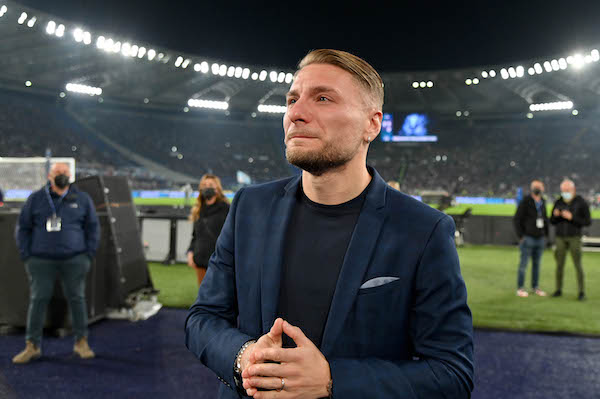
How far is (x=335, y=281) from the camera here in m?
1.36

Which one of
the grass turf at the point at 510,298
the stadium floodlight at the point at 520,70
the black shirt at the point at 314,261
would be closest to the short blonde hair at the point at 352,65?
the black shirt at the point at 314,261

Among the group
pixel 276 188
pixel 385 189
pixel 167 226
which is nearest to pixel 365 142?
pixel 385 189

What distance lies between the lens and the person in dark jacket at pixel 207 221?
18.3 feet

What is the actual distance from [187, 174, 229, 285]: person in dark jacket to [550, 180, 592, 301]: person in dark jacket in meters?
6.03

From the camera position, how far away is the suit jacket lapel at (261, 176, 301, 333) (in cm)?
136

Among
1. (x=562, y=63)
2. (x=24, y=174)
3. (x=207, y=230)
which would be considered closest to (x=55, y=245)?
(x=207, y=230)

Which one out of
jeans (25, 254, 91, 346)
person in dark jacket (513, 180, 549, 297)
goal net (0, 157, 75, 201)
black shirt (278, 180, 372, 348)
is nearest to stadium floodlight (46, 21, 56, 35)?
goal net (0, 157, 75, 201)

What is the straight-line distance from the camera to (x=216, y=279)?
1523mm

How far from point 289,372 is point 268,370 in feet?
0.17

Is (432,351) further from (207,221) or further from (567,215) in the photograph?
(567,215)

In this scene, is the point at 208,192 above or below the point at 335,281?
above

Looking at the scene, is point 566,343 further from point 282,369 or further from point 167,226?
point 167,226

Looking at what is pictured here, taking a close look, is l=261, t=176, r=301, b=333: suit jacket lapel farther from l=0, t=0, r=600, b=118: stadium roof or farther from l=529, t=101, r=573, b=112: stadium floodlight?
l=529, t=101, r=573, b=112: stadium floodlight

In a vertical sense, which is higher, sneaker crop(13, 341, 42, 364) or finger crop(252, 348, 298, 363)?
finger crop(252, 348, 298, 363)
